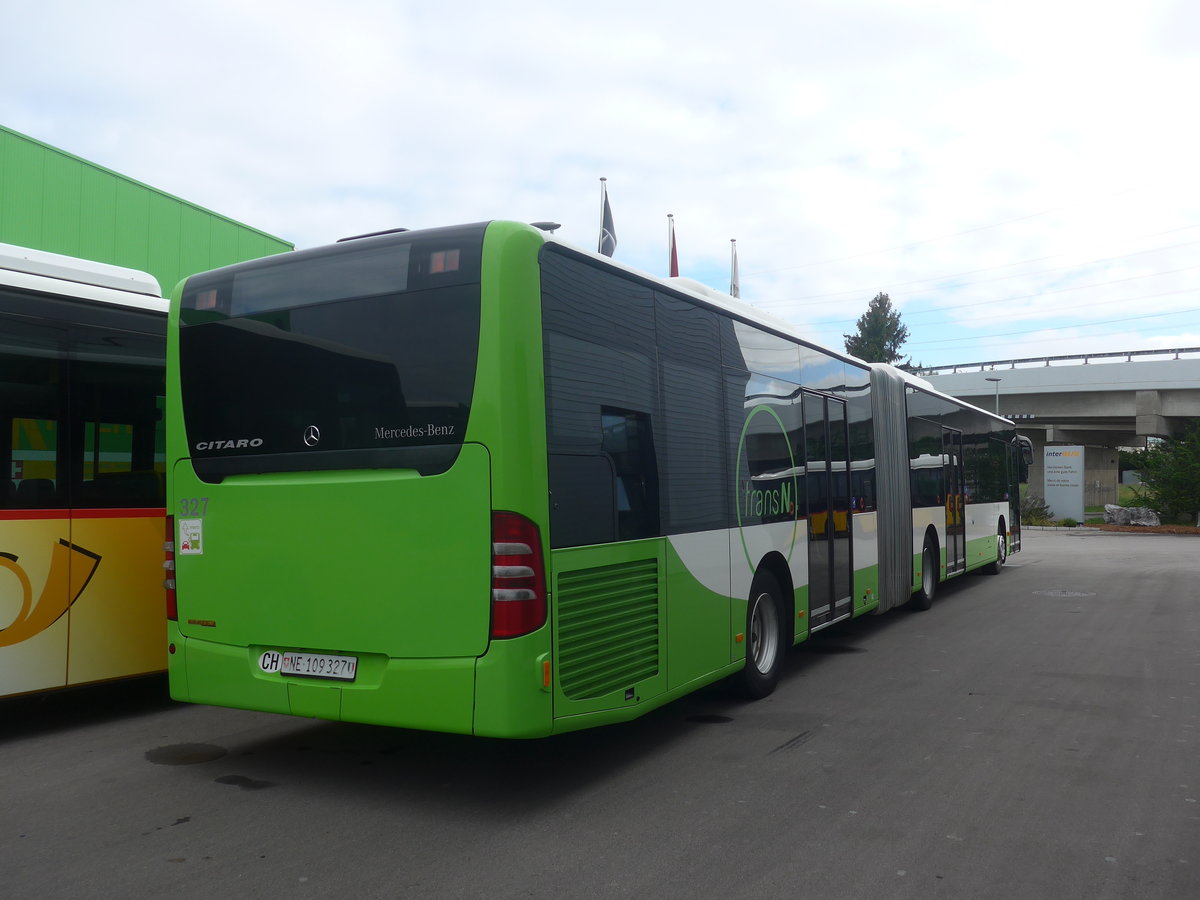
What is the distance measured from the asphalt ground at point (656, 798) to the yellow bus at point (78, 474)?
63 centimetres

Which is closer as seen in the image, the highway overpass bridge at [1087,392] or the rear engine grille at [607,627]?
the rear engine grille at [607,627]

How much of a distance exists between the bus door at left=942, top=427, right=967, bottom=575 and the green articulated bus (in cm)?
899

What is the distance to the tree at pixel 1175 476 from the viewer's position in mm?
41906

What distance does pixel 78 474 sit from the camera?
6922 mm

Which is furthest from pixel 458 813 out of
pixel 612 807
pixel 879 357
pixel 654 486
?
pixel 879 357

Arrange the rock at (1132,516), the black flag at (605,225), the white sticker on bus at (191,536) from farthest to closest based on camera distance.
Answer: the rock at (1132,516)
the black flag at (605,225)
the white sticker on bus at (191,536)

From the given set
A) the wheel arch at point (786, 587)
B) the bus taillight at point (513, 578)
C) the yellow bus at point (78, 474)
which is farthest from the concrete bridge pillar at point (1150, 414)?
the bus taillight at point (513, 578)

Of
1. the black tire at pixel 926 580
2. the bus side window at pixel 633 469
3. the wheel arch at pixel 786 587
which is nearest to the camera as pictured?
the bus side window at pixel 633 469

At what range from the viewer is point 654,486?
239 inches

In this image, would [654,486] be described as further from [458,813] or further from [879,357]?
[879,357]

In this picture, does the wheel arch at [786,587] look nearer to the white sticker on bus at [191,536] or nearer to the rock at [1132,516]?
the white sticker on bus at [191,536]

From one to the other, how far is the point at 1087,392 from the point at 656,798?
162 ft

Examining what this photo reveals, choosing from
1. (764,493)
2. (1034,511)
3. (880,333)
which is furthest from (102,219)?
(880,333)

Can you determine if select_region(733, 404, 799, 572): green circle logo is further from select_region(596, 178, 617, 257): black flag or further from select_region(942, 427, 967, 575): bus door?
select_region(596, 178, 617, 257): black flag
